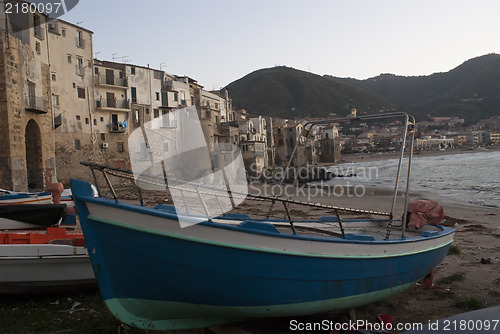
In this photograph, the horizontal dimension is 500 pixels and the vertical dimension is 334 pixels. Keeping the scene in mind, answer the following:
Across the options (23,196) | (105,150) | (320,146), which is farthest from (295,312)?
(320,146)

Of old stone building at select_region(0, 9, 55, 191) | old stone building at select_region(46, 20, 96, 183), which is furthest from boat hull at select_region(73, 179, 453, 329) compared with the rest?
old stone building at select_region(46, 20, 96, 183)

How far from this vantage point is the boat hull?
4918 mm

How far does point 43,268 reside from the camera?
7023 mm

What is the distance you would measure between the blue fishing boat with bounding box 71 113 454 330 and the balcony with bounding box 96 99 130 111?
3383cm

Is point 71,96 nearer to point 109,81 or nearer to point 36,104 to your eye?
point 109,81

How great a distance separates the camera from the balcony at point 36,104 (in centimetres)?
2232

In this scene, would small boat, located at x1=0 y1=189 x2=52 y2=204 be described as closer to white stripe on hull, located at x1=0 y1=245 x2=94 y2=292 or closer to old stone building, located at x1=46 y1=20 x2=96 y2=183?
white stripe on hull, located at x1=0 y1=245 x2=94 y2=292

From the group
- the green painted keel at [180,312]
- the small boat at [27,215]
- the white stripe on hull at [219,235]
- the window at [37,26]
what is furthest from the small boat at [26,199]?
the window at [37,26]

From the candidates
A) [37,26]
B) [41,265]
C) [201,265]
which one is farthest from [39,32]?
[201,265]

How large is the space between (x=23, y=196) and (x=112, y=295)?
1061 cm

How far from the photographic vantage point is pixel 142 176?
496 cm

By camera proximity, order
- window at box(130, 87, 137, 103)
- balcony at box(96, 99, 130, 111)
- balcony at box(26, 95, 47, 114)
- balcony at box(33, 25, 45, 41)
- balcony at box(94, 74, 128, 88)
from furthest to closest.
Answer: window at box(130, 87, 137, 103) → balcony at box(94, 74, 128, 88) → balcony at box(96, 99, 130, 111) → balcony at box(33, 25, 45, 41) → balcony at box(26, 95, 47, 114)

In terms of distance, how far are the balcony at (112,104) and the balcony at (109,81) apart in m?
1.62

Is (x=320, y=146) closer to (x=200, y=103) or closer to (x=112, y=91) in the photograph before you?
(x=200, y=103)
